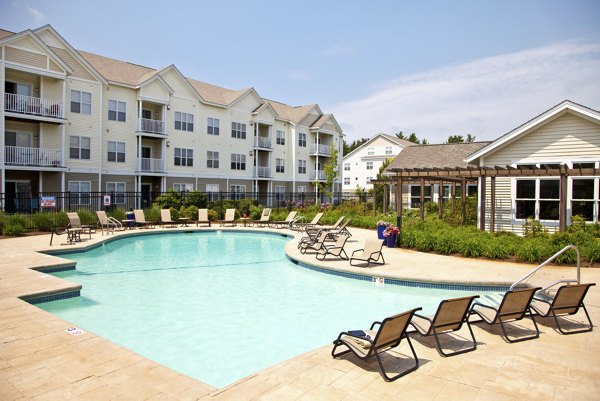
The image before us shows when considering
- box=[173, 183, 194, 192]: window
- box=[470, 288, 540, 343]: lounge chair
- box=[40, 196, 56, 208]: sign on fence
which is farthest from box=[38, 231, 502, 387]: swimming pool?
box=[173, 183, 194, 192]: window

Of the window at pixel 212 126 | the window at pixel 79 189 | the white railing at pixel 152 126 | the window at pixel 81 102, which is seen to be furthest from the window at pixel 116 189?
the window at pixel 212 126

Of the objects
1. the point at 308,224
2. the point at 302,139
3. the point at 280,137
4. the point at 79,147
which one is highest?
the point at 302,139

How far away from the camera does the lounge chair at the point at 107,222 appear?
63.5 ft

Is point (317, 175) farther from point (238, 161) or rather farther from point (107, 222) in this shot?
point (107, 222)

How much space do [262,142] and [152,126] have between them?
11763mm

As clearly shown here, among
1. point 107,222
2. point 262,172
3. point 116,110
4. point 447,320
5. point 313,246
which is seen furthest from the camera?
point 262,172

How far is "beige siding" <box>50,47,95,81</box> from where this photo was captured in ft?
85.6

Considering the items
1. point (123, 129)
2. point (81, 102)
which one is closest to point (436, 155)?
point (123, 129)

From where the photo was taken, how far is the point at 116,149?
29.0 meters

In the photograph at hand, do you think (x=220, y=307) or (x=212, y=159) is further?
(x=212, y=159)

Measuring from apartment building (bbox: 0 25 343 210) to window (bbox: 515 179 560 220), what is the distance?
20181 millimetres

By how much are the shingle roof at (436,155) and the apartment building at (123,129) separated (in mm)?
12006

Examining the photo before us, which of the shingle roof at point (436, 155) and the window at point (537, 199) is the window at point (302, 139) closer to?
the shingle roof at point (436, 155)

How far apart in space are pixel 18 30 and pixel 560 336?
30.2 m
